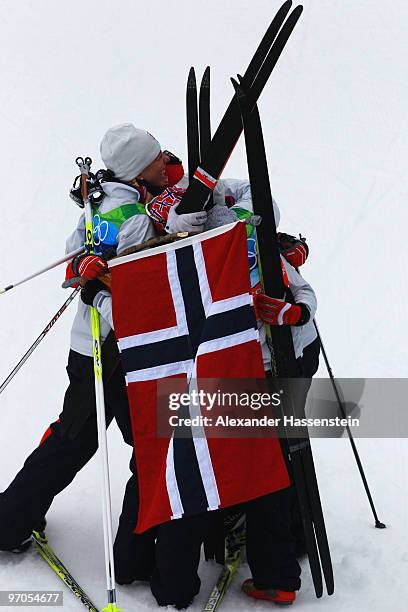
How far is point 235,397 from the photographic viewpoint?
3.61 m

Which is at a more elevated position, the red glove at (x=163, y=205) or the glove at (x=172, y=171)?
the glove at (x=172, y=171)

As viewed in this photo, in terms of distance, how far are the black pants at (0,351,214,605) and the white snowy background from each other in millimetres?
2453

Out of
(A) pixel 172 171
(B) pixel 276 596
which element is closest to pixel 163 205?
(A) pixel 172 171

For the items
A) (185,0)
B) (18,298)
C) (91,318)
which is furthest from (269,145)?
(91,318)

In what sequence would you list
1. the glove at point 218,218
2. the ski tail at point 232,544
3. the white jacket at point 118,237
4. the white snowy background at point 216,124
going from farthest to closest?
the white snowy background at point 216,124 → the ski tail at point 232,544 → the white jacket at point 118,237 → the glove at point 218,218

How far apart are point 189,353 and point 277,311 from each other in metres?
0.40

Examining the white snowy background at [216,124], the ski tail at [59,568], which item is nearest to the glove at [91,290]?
the ski tail at [59,568]

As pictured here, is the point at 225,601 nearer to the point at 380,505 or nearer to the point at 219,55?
the point at 380,505

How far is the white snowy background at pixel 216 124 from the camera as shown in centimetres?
818

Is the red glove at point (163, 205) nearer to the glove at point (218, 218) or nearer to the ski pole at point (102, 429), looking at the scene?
the glove at point (218, 218)

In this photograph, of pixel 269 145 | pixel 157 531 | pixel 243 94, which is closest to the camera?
pixel 243 94

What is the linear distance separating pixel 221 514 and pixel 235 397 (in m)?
0.84

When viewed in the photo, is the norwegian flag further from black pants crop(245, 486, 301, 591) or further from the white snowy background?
the white snowy background

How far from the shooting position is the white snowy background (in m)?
8.18
